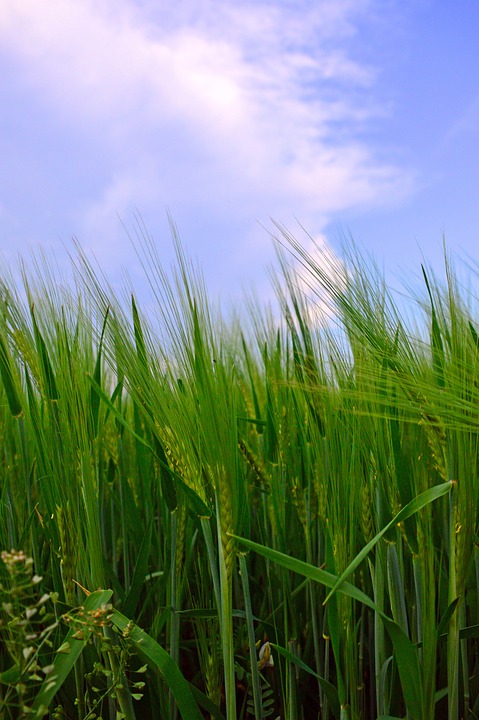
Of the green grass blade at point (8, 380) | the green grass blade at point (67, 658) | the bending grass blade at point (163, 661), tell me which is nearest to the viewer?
the green grass blade at point (67, 658)

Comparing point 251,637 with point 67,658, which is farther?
point 251,637

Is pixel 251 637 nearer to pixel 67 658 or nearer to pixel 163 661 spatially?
pixel 163 661

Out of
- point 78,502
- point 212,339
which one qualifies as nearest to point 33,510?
point 78,502

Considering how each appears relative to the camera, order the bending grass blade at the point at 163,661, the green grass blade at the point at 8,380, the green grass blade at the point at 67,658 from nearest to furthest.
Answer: the green grass blade at the point at 67,658, the bending grass blade at the point at 163,661, the green grass blade at the point at 8,380

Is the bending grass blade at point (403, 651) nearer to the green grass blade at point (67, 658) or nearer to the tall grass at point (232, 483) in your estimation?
the tall grass at point (232, 483)

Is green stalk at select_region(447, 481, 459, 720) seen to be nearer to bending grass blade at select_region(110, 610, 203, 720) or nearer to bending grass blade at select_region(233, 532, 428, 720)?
bending grass blade at select_region(233, 532, 428, 720)

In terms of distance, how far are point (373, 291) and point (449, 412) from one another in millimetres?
234

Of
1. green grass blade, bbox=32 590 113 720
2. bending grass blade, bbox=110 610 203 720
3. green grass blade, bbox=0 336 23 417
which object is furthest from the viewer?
green grass blade, bbox=0 336 23 417

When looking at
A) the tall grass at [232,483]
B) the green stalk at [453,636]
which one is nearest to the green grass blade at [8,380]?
the tall grass at [232,483]

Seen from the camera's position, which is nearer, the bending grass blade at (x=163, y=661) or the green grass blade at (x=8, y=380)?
the bending grass blade at (x=163, y=661)

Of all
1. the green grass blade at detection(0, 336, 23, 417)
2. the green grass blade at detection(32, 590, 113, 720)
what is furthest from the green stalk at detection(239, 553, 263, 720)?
the green grass blade at detection(0, 336, 23, 417)

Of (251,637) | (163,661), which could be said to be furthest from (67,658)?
(251,637)

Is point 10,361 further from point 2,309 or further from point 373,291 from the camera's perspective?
point 373,291

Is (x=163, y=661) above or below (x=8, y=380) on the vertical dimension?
below
